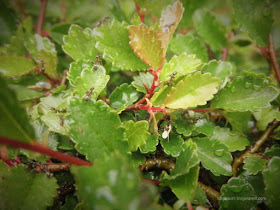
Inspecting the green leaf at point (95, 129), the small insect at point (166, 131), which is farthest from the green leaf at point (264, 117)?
the green leaf at point (95, 129)

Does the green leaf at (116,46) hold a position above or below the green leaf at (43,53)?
above

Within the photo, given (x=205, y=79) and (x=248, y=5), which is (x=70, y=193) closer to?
(x=205, y=79)

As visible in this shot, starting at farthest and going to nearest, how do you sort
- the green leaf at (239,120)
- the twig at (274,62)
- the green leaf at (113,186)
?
→ the twig at (274,62)
the green leaf at (239,120)
the green leaf at (113,186)

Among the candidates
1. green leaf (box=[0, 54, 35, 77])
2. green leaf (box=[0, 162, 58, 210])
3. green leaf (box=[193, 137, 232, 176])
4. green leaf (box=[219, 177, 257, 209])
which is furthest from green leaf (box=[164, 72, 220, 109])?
green leaf (box=[0, 54, 35, 77])

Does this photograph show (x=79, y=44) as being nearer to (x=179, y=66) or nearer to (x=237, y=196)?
(x=179, y=66)

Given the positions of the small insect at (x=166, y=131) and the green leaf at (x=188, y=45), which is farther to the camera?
the green leaf at (x=188, y=45)

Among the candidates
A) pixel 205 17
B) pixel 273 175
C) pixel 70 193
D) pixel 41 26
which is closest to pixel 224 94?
pixel 273 175

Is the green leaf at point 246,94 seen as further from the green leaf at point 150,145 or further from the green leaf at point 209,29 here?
the green leaf at point 209,29
